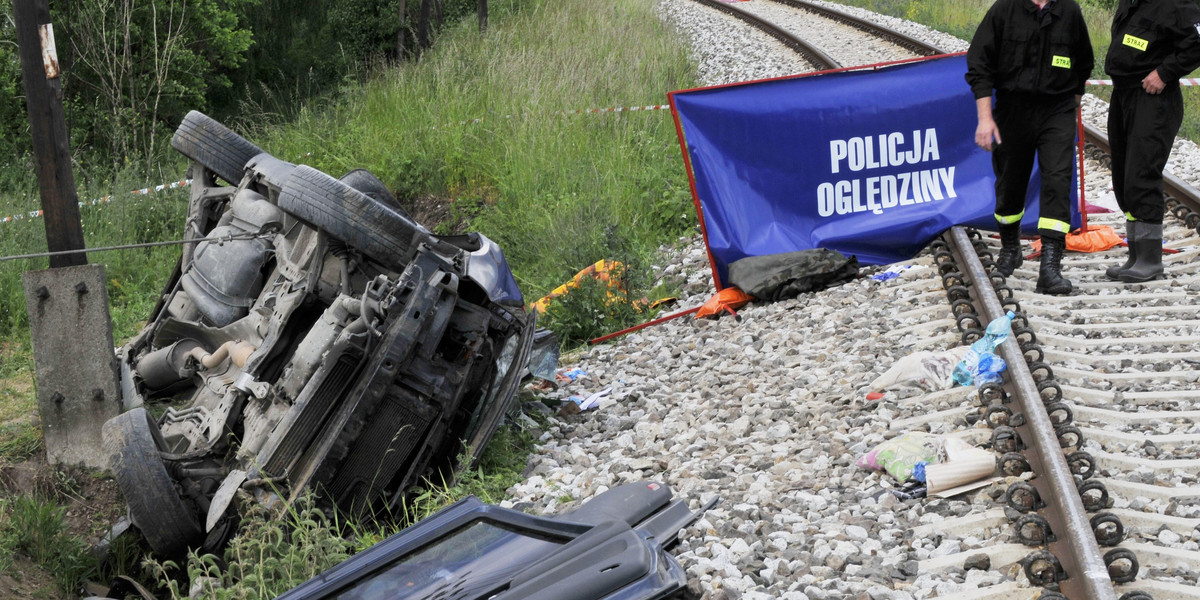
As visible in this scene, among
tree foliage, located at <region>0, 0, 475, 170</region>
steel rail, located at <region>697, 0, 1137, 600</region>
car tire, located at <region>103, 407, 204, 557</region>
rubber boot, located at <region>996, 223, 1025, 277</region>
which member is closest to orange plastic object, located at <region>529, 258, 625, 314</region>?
rubber boot, located at <region>996, 223, 1025, 277</region>

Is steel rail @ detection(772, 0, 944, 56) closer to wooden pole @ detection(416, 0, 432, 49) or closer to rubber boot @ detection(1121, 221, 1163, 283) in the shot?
wooden pole @ detection(416, 0, 432, 49)

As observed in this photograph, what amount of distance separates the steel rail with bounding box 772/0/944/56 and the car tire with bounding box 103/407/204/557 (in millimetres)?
13123

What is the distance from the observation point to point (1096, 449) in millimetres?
4582

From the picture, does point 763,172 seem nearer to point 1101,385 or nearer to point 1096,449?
point 1101,385

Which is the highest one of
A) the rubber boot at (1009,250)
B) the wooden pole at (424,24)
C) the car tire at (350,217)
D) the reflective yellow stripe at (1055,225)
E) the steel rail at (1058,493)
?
the car tire at (350,217)

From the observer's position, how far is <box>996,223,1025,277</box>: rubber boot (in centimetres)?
701

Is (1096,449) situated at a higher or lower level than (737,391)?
higher

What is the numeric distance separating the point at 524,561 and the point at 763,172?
511 cm

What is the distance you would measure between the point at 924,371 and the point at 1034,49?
2499 millimetres

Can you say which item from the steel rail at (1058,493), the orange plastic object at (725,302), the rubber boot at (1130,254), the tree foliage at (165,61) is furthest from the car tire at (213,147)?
the tree foliage at (165,61)

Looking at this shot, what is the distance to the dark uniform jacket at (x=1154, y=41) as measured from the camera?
6609mm

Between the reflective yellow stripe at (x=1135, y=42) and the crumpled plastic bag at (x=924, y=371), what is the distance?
8.54 feet

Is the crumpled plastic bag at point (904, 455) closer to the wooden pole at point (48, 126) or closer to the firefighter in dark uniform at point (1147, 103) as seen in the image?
the firefighter in dark uniform at point (1147, 103)

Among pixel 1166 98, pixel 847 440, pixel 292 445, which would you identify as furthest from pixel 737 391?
pixel 1166 98
